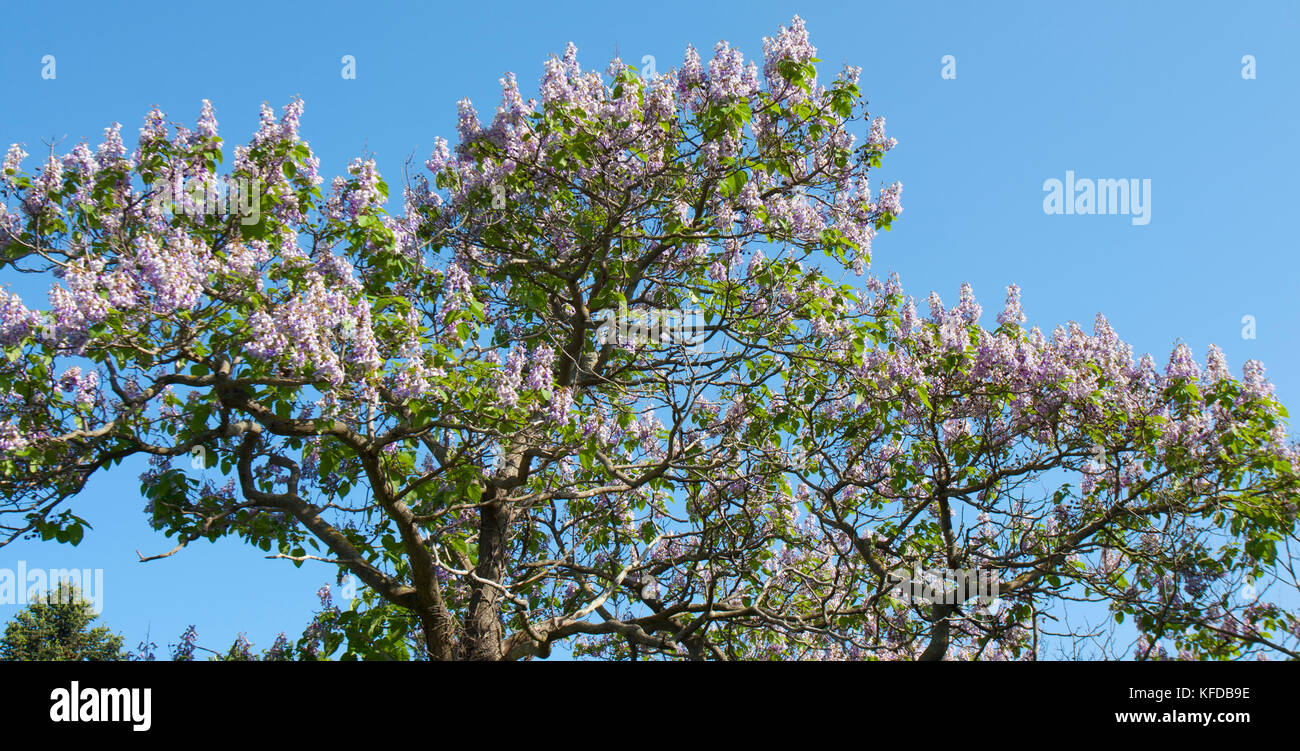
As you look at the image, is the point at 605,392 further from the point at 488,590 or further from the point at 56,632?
the point at 56,632

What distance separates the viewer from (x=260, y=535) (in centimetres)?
758

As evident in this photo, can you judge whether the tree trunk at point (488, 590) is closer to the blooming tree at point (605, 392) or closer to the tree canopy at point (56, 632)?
the blooming tree at point (605, 392)

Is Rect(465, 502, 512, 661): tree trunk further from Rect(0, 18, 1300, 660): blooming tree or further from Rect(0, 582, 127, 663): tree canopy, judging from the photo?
Rect(0, 582, 127, 663): tree canopy

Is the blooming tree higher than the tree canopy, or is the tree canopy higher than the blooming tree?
the blooming tree

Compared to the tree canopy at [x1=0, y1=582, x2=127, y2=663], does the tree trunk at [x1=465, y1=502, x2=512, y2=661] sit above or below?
above

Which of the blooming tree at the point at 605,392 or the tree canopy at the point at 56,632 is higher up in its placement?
the blooming tree at the point at 605,392

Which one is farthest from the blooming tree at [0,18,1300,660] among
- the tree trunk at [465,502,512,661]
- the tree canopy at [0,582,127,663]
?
the tree canopy at [0,582,127,663]

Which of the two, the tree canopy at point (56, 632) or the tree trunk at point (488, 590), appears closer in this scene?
the tree trunk at point (488, 590)

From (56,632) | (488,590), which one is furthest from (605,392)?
(56,632)

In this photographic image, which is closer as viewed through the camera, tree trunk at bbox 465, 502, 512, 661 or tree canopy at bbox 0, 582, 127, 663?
tree trunk at bbox 465, 502, 512, 661

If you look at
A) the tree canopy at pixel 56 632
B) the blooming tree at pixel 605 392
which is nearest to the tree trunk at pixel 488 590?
the blooming tree at pixel 605 392
